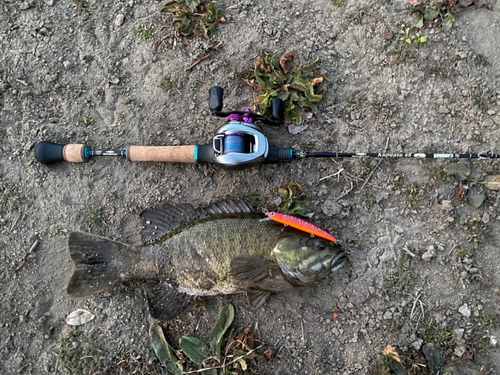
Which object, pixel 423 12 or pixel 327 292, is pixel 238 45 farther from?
pixel 327 292

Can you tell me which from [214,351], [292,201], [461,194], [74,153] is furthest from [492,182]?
[74,153]

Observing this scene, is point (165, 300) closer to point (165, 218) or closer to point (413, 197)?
point (165, 218)

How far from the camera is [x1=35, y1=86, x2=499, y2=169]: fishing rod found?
327cm

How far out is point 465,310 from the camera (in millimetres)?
3564

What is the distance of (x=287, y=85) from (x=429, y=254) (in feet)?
7.22

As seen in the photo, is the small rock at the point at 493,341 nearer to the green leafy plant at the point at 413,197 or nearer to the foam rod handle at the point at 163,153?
the green leafy plant at the point at 413,197

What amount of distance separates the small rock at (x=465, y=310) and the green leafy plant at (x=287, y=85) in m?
2.42

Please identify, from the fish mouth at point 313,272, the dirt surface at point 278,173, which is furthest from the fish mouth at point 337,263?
the dirt surface at point 278,173

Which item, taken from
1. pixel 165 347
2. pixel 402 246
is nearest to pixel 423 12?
pixel 402 246

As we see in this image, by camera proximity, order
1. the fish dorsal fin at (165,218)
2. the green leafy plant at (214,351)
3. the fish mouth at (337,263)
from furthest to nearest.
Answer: the fish dorsal fin at (165,218)
the green leafy plant at (214,351)
the fish mouth at (337,263)

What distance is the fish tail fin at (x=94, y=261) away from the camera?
3500 millimetres

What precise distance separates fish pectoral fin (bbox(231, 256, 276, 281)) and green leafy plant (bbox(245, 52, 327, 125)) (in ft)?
4.74

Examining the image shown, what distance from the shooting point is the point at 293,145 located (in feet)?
12.4

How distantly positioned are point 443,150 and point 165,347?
3.48 m
